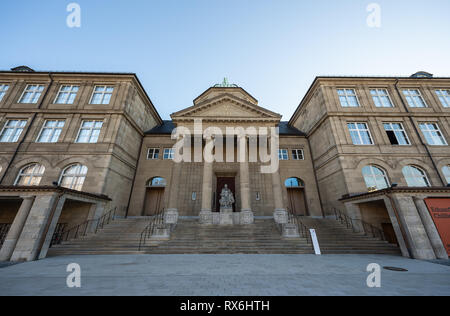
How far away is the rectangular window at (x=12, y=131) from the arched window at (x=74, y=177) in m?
5.82

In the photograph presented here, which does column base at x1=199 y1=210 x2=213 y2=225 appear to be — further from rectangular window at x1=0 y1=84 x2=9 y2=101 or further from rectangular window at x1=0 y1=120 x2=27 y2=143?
rectangular window at x1=0 y1=84 x2=9 y2=101

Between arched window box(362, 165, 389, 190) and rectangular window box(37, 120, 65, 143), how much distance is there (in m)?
25.9

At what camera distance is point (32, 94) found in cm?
1627

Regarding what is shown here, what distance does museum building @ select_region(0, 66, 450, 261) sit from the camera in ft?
30.1

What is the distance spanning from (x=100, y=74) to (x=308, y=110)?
74.0 ft

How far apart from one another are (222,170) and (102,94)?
1397cm

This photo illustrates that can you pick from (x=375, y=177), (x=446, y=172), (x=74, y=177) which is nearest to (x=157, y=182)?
(x=74, y=177)

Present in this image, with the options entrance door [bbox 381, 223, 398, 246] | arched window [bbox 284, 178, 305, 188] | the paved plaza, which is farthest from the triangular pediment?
the paved plaza

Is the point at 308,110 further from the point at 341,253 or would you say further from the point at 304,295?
the point at 304,295

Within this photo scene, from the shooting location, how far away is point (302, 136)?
768 inches

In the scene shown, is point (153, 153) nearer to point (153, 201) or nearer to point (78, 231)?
point (153, 201)

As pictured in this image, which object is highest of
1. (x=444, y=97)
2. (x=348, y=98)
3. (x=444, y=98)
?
(x=444, y=97)

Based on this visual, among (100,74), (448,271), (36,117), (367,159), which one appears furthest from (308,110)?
(36,117)

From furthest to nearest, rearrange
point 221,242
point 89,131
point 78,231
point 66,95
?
point 66,95 → point 89,131 → point 78,231 → point 221,242
